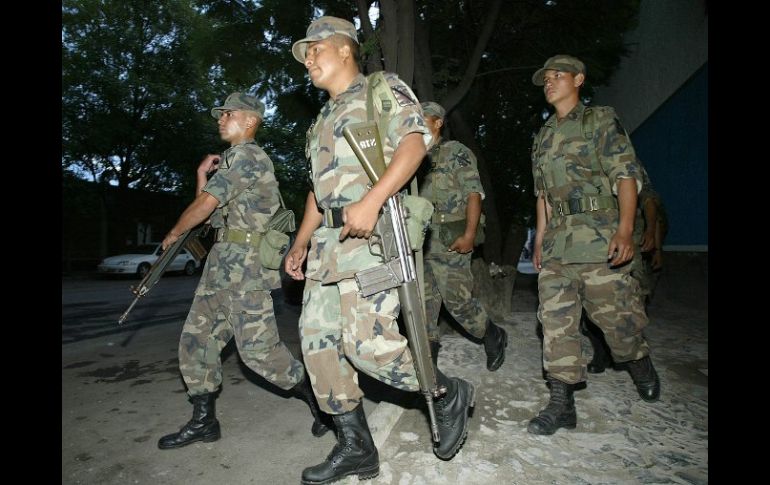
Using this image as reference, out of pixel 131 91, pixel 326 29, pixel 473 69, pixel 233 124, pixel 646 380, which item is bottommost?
pixel 646 380

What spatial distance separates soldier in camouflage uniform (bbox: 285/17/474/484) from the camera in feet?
6.95

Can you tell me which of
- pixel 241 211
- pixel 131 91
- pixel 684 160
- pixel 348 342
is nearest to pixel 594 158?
pixel 348 342

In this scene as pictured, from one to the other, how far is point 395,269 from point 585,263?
4.49ft

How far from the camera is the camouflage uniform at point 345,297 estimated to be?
7.02 feet

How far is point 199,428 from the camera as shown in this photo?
2.81 meters

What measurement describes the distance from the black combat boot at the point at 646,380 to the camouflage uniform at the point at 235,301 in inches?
84.8

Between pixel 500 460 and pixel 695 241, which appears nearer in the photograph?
pixel 500 460

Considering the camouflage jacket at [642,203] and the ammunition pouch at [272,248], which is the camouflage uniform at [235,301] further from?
the camouflage jacket at [642,203]

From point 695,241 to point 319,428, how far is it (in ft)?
27.0

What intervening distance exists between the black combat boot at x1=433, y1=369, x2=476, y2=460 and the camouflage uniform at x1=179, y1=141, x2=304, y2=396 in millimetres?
1103

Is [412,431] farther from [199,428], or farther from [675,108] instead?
[675,108]
